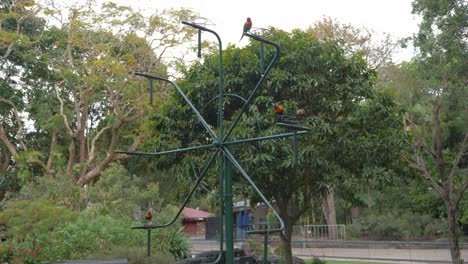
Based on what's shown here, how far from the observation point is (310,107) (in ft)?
44.8

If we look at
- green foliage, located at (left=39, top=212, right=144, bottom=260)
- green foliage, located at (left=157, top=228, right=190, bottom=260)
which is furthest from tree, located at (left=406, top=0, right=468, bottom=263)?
green foliage, located at (left=39, top=212, right=144, bottom=260)

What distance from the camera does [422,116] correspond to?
19359 mm

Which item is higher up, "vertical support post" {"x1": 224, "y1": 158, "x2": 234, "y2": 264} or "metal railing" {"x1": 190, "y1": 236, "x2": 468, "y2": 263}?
"vertical support post" {"x1": 224, "y1": 158, "x2": 234, "y2": 264}

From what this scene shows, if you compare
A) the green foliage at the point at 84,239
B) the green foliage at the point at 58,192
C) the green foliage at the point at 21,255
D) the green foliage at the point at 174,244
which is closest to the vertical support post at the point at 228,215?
the green foliage at the point at 21,255

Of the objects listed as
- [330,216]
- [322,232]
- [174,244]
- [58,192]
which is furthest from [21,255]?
[322,232]

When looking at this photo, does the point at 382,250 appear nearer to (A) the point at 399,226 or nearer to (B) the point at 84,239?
(A) the point at 399,226

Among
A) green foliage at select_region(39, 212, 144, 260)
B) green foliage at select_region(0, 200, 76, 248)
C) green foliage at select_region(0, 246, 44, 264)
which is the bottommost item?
green foliage at select_region(0, 246, 44, 264)

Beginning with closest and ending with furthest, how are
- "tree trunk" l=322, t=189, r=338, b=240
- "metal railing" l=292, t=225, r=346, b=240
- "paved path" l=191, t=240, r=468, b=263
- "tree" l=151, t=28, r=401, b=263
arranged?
"tree" l=151, t=28, r=401, b=263 < "paved path" l=191, t=240, r=468, b=263 < "tree trunk" l=322, t=189, r=338, b=240 < "metal railing" l=292, t=225, r=346, b=240

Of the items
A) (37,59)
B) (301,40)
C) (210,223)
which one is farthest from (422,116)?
(210,223)

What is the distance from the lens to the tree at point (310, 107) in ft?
42.0

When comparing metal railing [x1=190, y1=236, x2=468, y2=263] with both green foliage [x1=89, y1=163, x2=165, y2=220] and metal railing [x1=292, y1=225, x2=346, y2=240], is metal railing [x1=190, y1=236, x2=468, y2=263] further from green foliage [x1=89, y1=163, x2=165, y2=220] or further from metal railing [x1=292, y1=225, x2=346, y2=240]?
metal railing [x1=292, y1=225, x2=346, y2=240]

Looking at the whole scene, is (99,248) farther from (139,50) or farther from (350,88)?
(139,50)

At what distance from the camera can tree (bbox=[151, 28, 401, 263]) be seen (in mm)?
12805

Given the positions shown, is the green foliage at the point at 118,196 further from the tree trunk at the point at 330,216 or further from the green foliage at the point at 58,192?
the tree trunk at the point at 330,216
